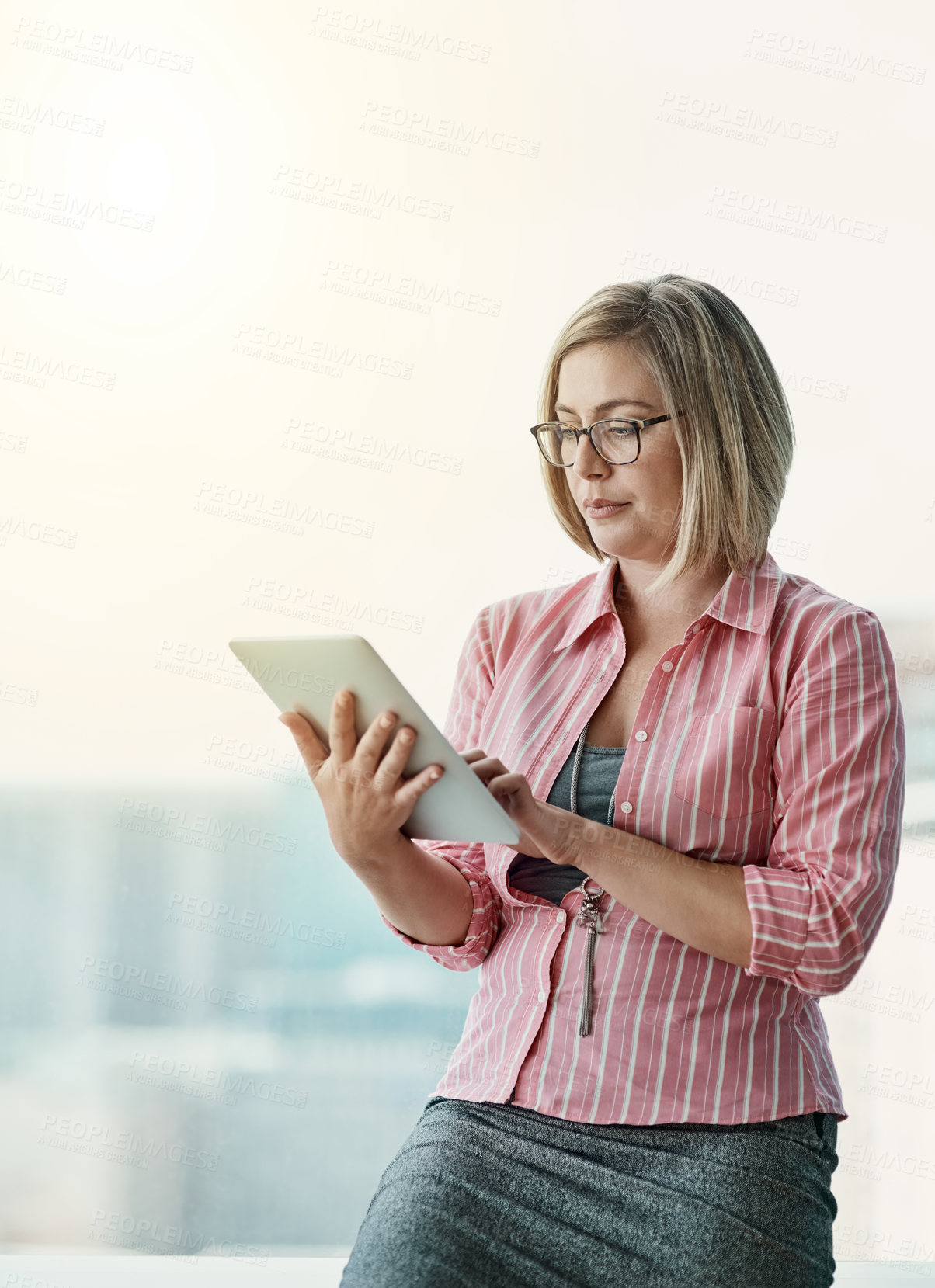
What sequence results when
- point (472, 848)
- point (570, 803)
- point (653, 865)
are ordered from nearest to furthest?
point (653, 865) → point (570, 803) → point (472, 848)

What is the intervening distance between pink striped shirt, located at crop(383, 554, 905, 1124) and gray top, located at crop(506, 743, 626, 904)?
0.06ft

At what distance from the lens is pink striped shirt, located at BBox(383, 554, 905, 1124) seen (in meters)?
1.21

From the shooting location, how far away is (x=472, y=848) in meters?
1.50

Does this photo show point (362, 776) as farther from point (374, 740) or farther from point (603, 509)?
point (603, 509)

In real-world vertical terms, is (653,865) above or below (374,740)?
below

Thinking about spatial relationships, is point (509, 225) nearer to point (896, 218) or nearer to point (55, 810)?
point (896, 218)

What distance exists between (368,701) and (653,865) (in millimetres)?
359

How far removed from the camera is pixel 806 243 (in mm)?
2033

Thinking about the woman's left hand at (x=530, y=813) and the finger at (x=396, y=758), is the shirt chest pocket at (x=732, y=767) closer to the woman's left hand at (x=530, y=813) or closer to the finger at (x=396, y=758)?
the woman's left hand at (x=530, y=813)

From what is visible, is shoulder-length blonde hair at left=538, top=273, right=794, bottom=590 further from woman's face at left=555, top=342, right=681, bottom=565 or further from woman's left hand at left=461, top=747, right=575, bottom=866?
woman's left hand at left=461, top=747, right=575, bottom=866

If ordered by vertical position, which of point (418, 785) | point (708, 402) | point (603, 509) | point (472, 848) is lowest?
point (472, 848)

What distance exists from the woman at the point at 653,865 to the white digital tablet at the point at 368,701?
19mm

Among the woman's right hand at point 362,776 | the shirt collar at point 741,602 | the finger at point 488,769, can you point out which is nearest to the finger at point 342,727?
the woman's right hand at point 362,776

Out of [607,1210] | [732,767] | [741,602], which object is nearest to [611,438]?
[741,602]
